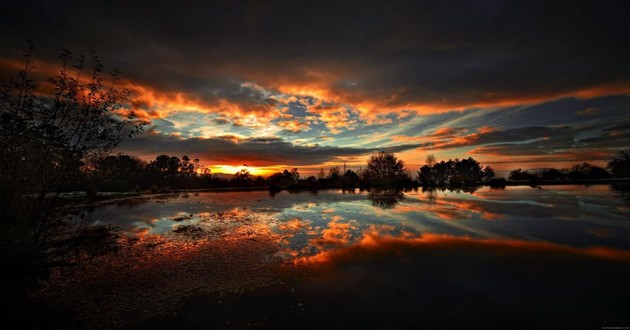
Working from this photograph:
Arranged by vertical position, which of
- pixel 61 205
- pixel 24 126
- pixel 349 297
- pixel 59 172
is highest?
pixel 24 126

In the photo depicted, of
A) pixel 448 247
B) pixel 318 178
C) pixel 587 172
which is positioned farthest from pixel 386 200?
pixel 587 172

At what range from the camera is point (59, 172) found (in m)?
9.05

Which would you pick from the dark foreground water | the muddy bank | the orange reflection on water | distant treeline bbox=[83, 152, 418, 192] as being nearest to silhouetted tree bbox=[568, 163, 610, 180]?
distant treeline bbox=[83, 152, 418, 192]

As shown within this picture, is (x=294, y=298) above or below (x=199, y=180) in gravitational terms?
below

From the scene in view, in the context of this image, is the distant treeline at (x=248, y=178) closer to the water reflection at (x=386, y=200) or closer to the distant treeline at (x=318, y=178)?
the distant treeline at (x=318, y=178)

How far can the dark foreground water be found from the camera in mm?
6816

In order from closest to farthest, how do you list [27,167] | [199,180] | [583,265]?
[27,167], [583,265], [199,180]

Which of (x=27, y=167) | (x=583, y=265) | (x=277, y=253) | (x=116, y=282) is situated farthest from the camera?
(x=277, y=253)

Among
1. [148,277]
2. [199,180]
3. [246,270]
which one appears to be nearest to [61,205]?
[148,277]

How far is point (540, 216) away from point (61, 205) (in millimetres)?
31139

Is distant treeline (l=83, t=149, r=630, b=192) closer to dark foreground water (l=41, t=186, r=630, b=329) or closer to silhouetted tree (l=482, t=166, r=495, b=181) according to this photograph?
silhouetted tree (l=482, t=166, r=495, b=181)

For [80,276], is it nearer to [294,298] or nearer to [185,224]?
[294,298]

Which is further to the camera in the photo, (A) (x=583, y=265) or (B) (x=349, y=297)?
(A) (x=583, y=265)

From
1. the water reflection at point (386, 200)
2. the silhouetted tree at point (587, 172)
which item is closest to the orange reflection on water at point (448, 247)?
the water reflection at point (386, 200)
